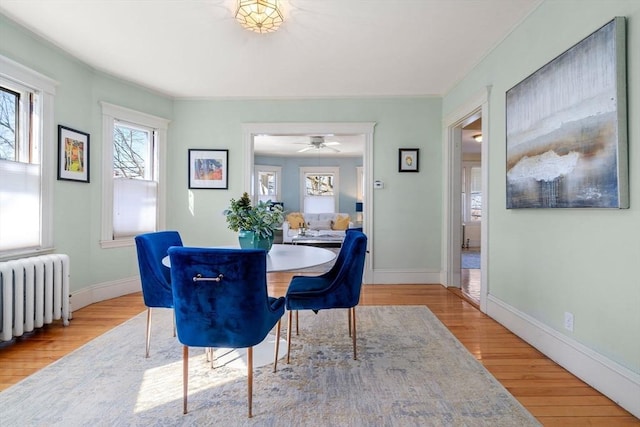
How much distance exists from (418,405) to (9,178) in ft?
11.2

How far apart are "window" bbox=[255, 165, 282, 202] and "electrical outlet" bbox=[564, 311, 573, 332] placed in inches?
314

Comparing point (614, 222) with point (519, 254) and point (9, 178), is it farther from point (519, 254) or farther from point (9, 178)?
point (9, 178)

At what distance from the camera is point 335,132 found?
452 cm

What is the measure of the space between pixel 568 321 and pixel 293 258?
1.82 meters

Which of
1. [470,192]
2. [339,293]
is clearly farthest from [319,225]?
[339,293]

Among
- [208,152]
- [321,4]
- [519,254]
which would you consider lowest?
[519,254]

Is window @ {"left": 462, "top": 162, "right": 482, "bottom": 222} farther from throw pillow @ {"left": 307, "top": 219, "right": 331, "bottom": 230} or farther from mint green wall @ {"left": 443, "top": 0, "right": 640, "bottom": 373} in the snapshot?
mint green wall @ {"left": 443, "top": 0, "right": 640, "bottom": 373}

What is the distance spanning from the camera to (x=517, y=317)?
2713 millimetres

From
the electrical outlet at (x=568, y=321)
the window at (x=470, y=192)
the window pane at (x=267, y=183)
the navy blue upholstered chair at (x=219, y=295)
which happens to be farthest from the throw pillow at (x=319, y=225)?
the navy blue upholstered chair at (x=219, y=295)

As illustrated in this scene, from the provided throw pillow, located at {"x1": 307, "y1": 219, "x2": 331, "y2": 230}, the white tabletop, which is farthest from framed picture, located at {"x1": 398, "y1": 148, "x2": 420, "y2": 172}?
throw pillow, located at {"x1": 307, "y1": 219, "x2": 331, "y2": 230}

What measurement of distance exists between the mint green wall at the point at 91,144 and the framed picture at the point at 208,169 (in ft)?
2.97

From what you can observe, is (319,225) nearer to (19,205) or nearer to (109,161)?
(109,161)

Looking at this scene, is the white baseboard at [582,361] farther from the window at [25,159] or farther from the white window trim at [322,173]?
the white window trim at [322,173]

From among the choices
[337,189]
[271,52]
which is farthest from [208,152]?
[337,189]
